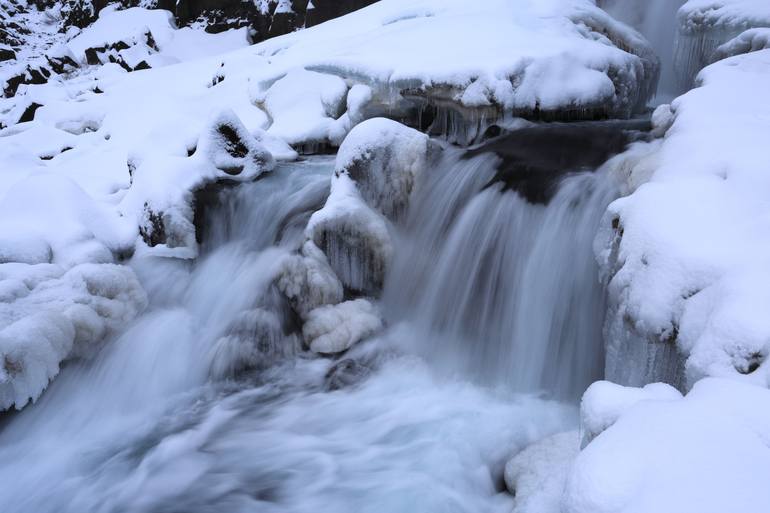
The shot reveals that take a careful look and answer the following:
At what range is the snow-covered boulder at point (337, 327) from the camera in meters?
4.38

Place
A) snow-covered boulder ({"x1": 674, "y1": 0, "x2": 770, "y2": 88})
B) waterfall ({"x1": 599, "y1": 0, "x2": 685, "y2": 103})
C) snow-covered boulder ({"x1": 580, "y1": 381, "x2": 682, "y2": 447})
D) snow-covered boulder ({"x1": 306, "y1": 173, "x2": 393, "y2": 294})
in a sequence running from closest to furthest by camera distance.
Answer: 1. snow-covered boulder ({"x1": 580, "y1": 381, "x2": 682, "y2": 447})
2. snow-covered boulder ({"x1": 306, "y1": 173, "x2": 393, "y2": 294})
3. snow-covered boulder ({"x1": 674, "y1": 0, "x2": 770, "y2": 88})
4. waterfall ({"x1": 599, "y1": 0, "x2": 685, "y2": 103})

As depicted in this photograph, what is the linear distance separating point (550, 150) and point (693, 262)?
311cm

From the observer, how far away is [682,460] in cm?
143

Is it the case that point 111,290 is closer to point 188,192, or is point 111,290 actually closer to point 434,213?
point 188,192

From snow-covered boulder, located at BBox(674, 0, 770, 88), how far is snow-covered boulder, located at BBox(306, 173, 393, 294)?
5527mm

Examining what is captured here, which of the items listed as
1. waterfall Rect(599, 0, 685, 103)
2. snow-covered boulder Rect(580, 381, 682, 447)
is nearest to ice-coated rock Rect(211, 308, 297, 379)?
snow-covered boulder Rect(580, 381, 682, 447)

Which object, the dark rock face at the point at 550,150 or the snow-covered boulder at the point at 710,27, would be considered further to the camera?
the snow-covered boulder at the point at 710,27

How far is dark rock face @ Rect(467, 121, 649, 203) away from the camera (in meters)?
4.85

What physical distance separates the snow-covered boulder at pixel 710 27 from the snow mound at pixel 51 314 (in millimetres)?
7784

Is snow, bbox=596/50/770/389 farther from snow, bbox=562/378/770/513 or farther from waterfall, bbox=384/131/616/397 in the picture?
waterfall, bbox=384/131/616/397

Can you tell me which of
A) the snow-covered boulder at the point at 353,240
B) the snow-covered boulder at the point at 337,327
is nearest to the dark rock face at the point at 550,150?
the snow-covered boulder at the point at 353,240

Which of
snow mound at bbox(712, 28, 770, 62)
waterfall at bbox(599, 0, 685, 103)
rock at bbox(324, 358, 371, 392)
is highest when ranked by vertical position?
waterfall at bbox(599, 0, 685, 103)

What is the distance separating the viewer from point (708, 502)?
50.8 inches

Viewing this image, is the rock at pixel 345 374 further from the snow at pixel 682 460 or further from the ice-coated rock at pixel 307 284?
the snow at pixel 682 460
